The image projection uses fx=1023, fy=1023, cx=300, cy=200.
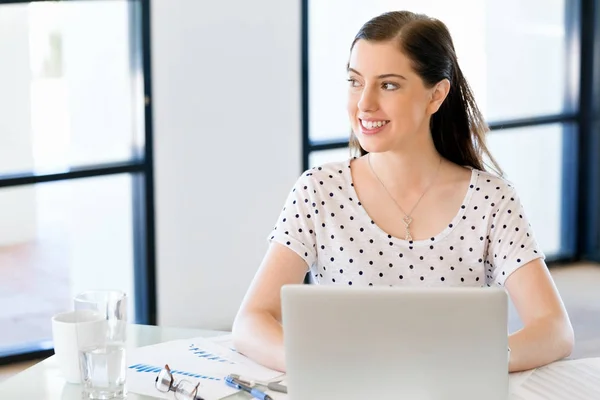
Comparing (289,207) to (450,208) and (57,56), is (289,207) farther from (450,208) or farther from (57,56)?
(57,56)

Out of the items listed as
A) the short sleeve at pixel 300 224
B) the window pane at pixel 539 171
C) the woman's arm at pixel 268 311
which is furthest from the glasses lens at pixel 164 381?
the window pane at pixel 539 171

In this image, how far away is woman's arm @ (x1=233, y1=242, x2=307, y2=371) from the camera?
1936 mm

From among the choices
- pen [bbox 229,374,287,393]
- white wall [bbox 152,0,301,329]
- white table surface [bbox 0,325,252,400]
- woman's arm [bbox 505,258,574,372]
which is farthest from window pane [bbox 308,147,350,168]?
pen [bbox 229,374,287,393]

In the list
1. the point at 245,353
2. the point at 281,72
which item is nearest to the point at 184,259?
the point at 281,72

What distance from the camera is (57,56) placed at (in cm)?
396

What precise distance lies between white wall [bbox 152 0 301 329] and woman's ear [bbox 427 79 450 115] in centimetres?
202

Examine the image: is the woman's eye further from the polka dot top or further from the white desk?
the white desk

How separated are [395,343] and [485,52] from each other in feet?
12.9

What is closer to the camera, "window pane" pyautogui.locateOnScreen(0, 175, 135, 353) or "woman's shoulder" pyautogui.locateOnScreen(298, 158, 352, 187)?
"woman's shoulder" pyautogui.locateOnScreen(298, 158, 352, 187)

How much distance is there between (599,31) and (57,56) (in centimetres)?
300

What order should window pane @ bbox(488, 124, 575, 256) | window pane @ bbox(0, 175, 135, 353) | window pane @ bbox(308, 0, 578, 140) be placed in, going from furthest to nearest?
window pane @ bbox(488, 124, 575, 256) → window pane @ bbox(308, 0, 578, 140) → window pane @ bbox(0, 175, 135, 353)

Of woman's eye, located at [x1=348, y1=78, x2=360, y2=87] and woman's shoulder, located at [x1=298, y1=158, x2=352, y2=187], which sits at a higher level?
woman's eye, located at [x1=348, y1=78, x2=360, y2=87]

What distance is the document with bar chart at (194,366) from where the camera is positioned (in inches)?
70.2

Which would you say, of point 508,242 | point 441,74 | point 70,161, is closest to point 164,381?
point 508,242
